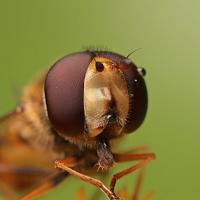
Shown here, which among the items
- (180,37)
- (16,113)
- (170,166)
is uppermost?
(180,37)

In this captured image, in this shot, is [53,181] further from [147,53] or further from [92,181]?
[147,53]

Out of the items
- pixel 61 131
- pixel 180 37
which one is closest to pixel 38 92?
pixel 61 131

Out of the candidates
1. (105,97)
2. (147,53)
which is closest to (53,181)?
(105,97)

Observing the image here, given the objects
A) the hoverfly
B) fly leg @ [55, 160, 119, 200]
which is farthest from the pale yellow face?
fly leg @ [55, 160, 119, 200]

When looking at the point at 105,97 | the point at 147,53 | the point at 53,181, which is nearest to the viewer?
the point at 105,97

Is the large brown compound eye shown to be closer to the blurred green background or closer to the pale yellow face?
the pale yellow face

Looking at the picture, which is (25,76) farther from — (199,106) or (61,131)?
(61,131)
